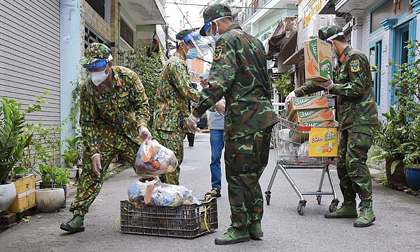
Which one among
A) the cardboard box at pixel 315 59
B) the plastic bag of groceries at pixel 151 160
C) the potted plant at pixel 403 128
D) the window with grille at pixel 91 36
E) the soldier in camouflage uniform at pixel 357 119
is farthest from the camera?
the window with grille at pixel 91 36

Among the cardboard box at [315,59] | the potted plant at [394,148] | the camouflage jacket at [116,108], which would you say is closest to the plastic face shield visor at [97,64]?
the camouflage jacket at [116,108]

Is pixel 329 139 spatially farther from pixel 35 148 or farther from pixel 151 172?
pixel 35 148

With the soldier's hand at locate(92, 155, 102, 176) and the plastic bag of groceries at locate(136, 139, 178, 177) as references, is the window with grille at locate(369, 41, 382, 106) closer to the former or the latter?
the plastic bag of groceries at locate(136, 139, 178, 177)

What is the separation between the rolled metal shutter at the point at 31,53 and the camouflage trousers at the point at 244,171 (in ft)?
14.1

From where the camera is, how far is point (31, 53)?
8.50 m

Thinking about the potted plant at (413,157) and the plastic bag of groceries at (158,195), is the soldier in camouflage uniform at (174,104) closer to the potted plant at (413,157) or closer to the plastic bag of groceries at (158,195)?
the plastic bag of groceries at (158,195)

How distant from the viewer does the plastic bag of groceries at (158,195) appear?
4.59 m

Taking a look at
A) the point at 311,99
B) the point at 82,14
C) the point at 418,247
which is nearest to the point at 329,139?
the point at 311,99

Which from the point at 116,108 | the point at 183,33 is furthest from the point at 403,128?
the point at 116,108

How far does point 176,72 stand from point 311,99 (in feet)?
5.34

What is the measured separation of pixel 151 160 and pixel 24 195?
1999mm

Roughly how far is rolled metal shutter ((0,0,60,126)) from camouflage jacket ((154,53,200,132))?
9.71ft

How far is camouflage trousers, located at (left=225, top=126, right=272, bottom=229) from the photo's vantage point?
4.36 metres

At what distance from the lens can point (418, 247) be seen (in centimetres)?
434
